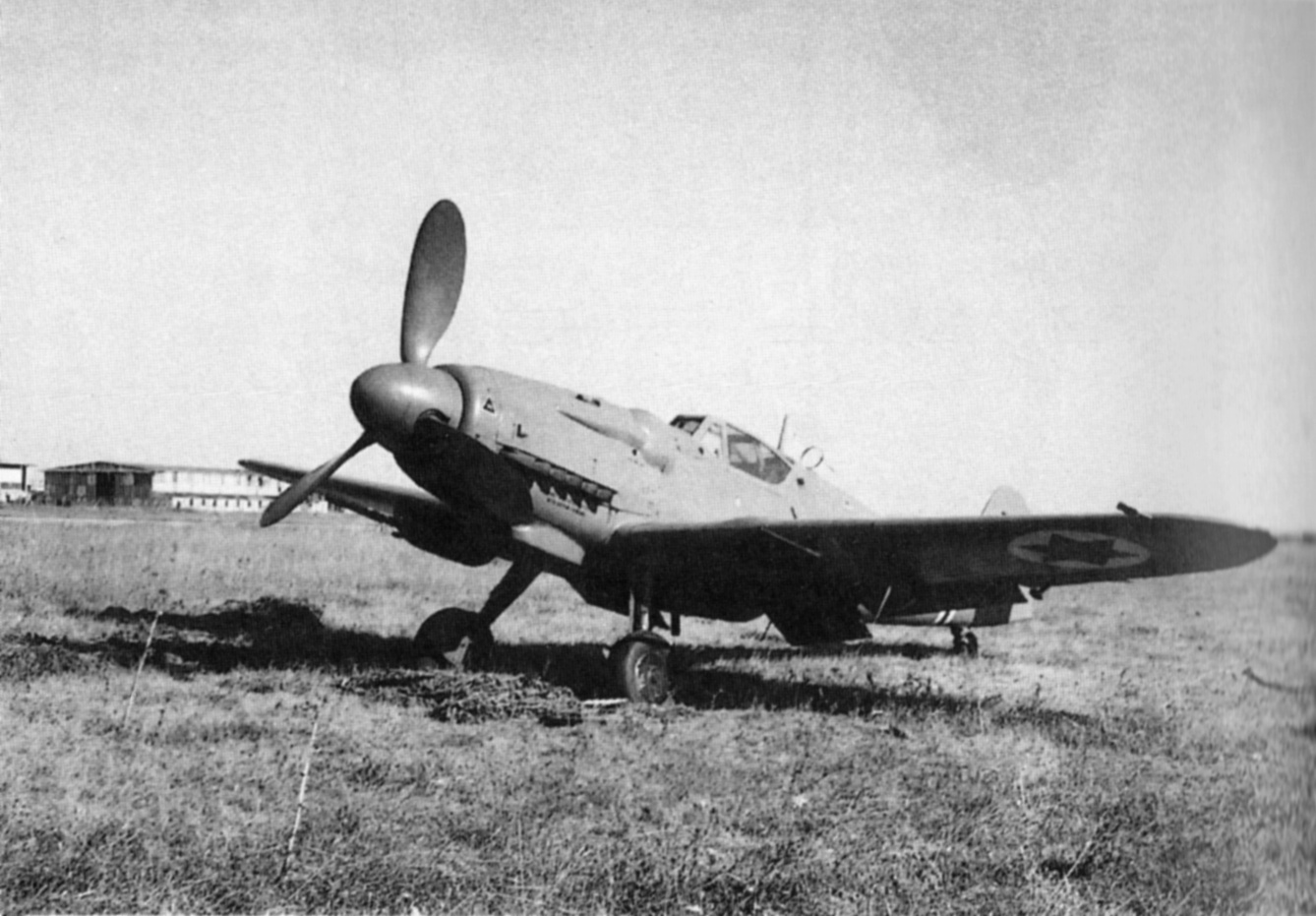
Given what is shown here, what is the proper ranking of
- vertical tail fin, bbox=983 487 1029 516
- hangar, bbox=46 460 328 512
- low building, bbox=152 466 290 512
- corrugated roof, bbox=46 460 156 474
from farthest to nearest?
low building, bbox=152 466 290 512 < hangar, bbox=46 460 328 512 < corrugated roof, bbox=46 460 156 474 < vertical tail fin, bbox=983 487 1029 516

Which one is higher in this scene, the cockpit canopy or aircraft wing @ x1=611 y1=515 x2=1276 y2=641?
the cockpit canopy

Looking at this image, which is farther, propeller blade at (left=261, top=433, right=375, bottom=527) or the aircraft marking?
propeller blade at (left=261, top=433, right=375, bottom=527)

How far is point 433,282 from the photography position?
312 inches

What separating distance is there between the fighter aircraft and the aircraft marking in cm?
1

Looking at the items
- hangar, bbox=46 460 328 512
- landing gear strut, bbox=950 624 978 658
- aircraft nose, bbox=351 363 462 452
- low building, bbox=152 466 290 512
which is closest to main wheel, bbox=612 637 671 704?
aircraft nose, bbox=351 363 462 452

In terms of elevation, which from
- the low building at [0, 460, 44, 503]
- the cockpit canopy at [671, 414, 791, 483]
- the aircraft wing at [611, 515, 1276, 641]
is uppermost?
the low building at [0, 460, 44, 503]

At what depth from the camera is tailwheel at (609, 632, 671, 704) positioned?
7.94 meters

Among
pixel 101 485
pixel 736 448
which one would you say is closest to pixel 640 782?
pixel 736 448

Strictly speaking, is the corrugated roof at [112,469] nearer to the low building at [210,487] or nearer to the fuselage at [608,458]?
the low building at [210,487]

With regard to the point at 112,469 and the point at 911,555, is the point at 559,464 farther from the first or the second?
the point at 112,469

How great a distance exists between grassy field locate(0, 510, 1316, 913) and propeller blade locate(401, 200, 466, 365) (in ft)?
8.81

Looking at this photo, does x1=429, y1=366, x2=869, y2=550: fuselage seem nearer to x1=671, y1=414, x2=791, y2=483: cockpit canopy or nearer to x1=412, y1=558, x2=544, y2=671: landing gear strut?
x1=671, y1=414, x2=791, y2=483: cockpit canopy

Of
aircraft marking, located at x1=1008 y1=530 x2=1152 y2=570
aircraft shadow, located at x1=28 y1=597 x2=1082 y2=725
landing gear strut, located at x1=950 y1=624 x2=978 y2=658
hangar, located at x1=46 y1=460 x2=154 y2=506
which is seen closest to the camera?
aircraft marking, located at x1=1008 y1=530 x2=1152 y2=570

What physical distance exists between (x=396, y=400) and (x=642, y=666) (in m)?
2.88
